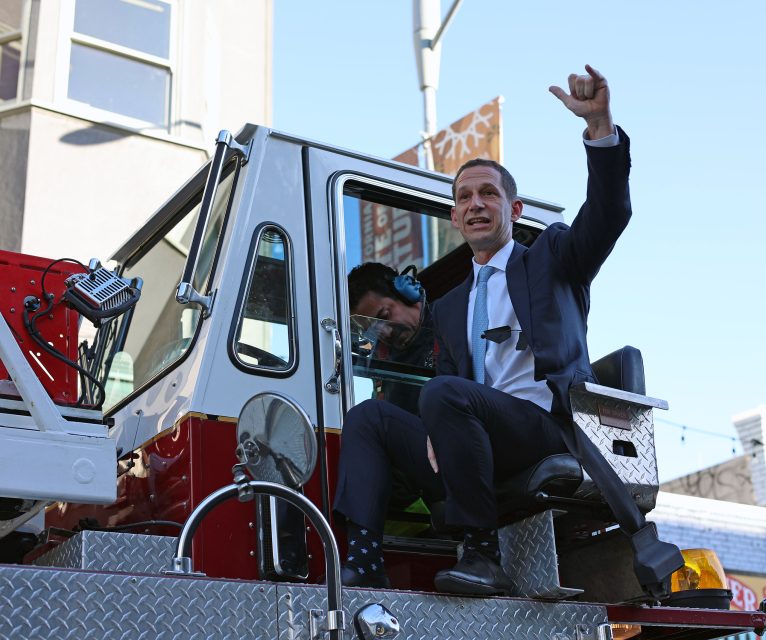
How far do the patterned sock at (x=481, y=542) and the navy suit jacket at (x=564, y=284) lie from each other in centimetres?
46

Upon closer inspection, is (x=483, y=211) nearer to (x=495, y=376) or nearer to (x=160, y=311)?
(x=495, y=376)

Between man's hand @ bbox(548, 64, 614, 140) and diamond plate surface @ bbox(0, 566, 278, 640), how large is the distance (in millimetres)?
1659

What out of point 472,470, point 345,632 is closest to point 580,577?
point 472,470

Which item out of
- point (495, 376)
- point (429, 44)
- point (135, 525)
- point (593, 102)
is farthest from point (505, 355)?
point (429, 44)

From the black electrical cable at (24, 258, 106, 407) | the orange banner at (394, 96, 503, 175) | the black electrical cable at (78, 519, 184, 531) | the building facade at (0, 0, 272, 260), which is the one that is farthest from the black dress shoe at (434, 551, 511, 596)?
the orange banner at (394, 96, 503, 175)

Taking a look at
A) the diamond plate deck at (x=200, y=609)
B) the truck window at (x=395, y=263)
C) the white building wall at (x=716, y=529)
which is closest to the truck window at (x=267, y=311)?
the truck window at (x=395, y=263)

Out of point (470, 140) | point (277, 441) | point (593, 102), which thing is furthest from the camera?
point (470, 140)

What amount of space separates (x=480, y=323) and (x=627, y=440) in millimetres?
614

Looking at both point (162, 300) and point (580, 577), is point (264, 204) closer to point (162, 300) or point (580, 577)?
point (162, 300)

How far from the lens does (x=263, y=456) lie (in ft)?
9.96

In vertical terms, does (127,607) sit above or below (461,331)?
below

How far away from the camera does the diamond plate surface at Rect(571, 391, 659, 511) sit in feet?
11.2

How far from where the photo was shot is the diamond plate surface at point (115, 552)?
3.06 meters

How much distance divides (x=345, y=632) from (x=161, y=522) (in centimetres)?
75
